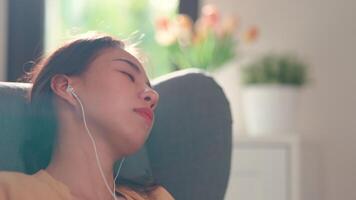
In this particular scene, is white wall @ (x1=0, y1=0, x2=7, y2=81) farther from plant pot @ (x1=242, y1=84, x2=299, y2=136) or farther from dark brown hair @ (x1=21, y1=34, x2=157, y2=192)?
dark brown hair @ (x1=21, y1=34, x2=157, y2=192)

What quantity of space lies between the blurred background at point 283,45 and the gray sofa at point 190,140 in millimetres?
763

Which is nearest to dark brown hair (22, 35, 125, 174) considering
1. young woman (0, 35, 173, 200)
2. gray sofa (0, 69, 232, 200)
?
young woman (0, 35, 173, 200)

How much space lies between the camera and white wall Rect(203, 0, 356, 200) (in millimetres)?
1646

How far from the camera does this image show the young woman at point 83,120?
Answer: 598 millimetres

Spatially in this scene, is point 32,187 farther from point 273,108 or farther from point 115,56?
point 273,108

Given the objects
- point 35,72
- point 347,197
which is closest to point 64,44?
point 35,72

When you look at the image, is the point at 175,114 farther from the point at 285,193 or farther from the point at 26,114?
the point at 285,193

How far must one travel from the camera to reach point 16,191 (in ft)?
1.84

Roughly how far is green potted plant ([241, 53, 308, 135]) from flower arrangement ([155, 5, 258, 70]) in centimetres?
10

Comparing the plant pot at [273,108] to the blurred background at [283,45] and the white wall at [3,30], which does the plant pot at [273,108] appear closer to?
the blurred background at [283,45]

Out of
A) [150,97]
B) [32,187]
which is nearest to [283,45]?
[150,97]

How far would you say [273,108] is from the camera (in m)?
1.51

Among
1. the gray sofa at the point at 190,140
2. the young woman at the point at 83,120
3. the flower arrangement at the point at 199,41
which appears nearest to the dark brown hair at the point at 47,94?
the young woman at the point at 83,120

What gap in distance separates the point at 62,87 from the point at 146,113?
95mm
